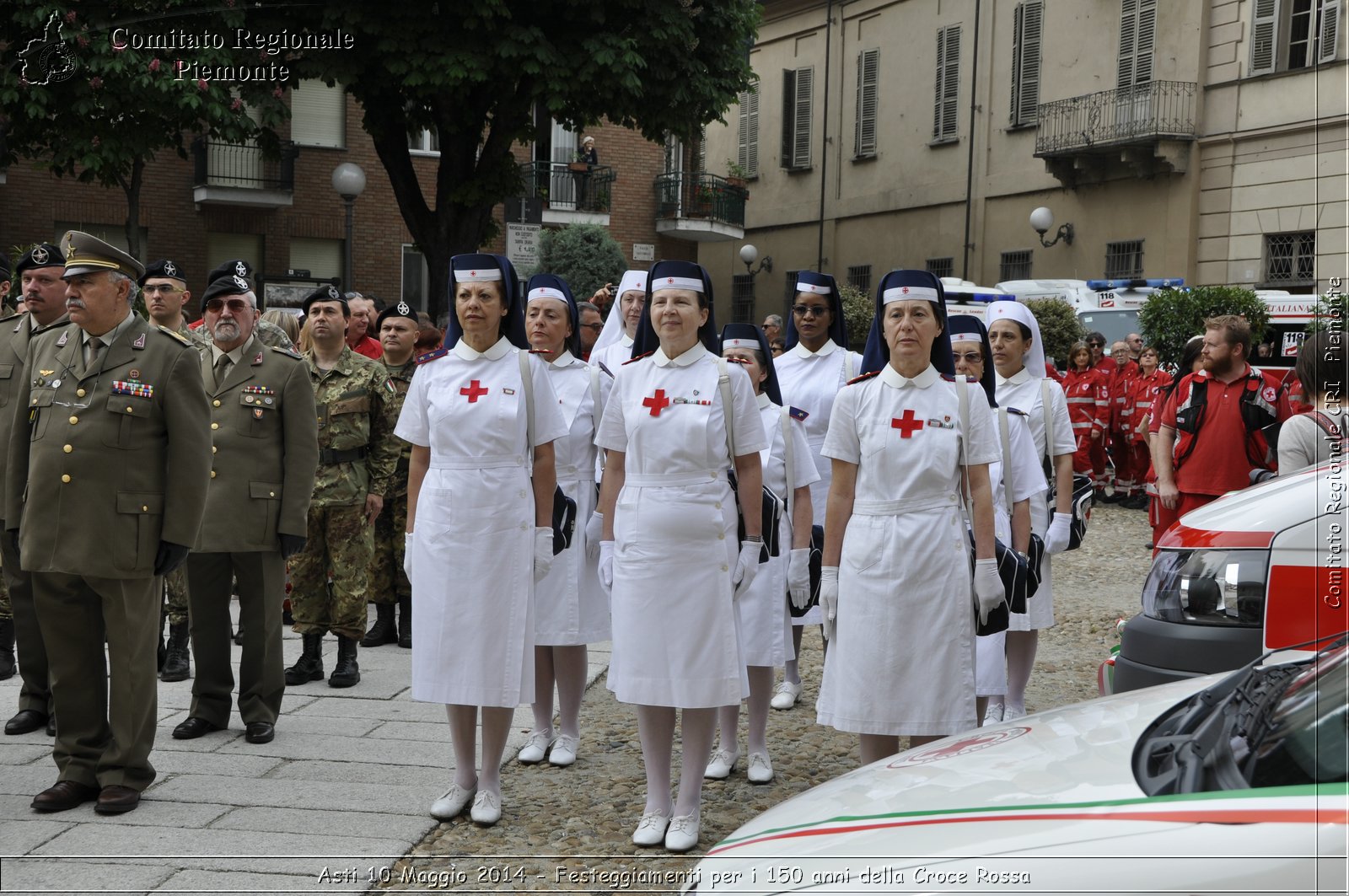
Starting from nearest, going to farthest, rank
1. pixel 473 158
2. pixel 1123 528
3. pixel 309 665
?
pixel 309 665 < pixel 1123 528 < pixel 473 158

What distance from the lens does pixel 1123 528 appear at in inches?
651

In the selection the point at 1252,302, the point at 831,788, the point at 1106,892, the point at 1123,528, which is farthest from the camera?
the point at 1252,302

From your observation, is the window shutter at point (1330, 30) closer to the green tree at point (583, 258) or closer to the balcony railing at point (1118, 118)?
the balcony railing at point (1118, 118)

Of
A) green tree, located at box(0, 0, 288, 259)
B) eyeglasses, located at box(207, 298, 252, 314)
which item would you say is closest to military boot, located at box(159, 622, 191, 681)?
eyeglasses, located at box(207, 298, 252, 314)

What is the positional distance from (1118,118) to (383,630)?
22.2 meters

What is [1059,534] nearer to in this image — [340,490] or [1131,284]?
[340,490]

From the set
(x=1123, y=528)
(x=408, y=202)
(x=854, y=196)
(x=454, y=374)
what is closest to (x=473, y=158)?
(x=408, y=202)

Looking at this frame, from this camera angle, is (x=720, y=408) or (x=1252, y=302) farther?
(x=1252, y=302)

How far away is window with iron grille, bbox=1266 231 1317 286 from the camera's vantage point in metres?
24.1

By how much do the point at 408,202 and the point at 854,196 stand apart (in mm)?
15646

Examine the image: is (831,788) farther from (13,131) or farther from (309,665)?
(13,131)

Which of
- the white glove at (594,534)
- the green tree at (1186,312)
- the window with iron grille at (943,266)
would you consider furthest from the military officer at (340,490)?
the window with iron grille at (943,266)

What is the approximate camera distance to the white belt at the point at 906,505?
4918 mm

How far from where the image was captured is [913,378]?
502 centimetres
